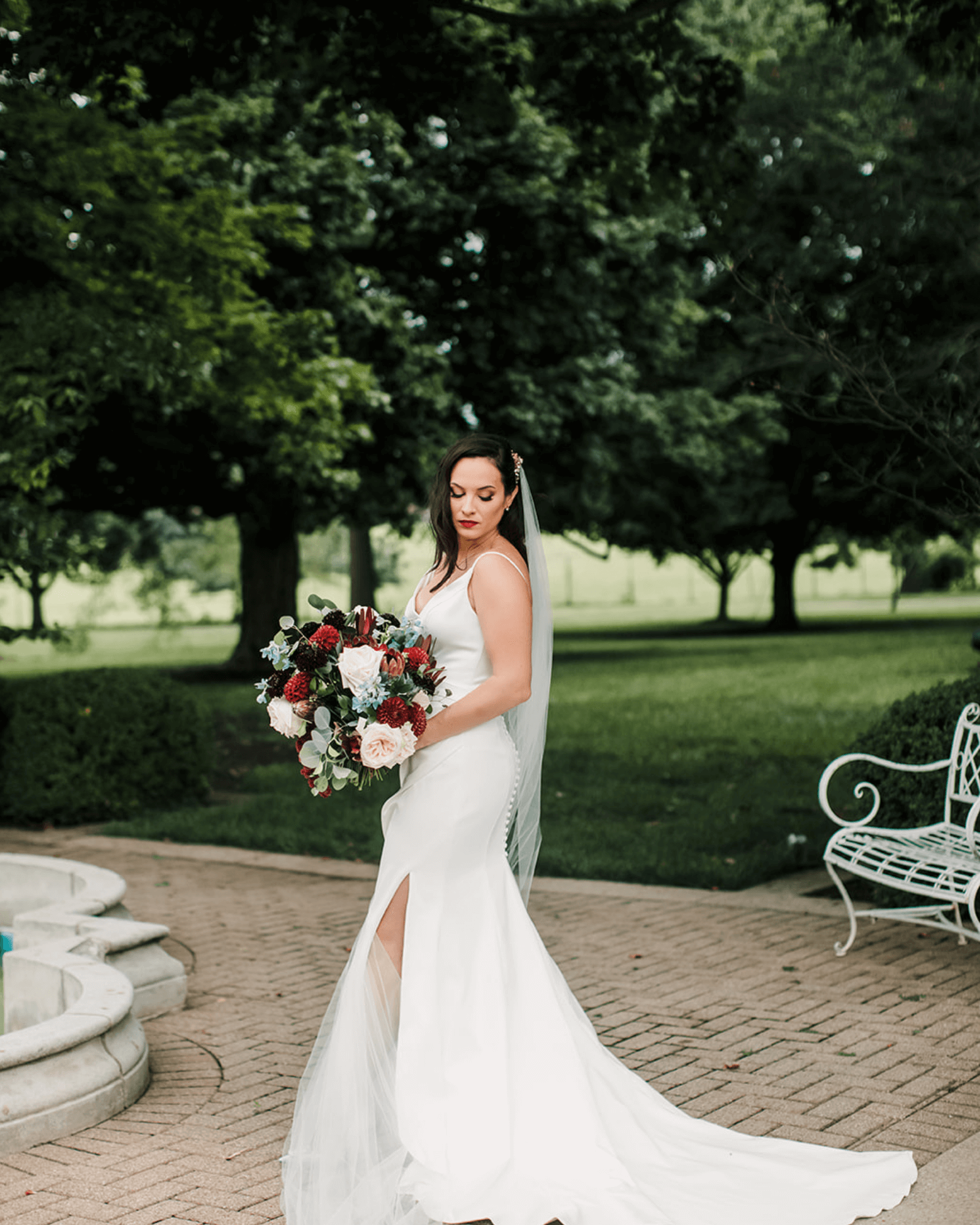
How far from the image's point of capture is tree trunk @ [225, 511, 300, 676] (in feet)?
70.9

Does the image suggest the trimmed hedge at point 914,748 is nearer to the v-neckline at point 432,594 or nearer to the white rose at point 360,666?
the v-neckline at point 432,594

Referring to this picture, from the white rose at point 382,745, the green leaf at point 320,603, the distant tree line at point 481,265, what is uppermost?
the distant tree line at point 481,265

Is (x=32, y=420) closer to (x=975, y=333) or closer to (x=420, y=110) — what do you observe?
(x=420, y=110)

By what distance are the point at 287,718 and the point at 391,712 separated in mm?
361

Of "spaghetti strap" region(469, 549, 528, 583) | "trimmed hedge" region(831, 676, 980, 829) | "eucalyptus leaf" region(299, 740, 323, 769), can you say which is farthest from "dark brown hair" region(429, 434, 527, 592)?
"trimmed hedge" region(831, 676, 980, 829)

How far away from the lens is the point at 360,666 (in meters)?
3.41

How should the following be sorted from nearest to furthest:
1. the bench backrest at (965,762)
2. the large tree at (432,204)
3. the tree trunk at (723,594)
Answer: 1. the bench backrest at (965,762)
2. the large tree at (432,204)
3. the tree trunk at (723,594)

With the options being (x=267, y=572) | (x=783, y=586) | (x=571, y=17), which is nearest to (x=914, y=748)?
(x=571, y=17)

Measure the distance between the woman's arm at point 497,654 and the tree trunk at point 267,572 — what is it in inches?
708

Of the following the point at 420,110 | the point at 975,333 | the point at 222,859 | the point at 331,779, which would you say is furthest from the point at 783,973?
A: the point at 975,333

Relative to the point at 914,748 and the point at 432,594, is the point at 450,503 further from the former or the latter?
the point at 914,748

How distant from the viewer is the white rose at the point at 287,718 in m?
3.56

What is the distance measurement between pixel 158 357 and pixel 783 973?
6.87 metres

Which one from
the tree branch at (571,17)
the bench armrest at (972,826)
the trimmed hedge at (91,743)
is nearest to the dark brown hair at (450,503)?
the bench armrest at (972,826)
